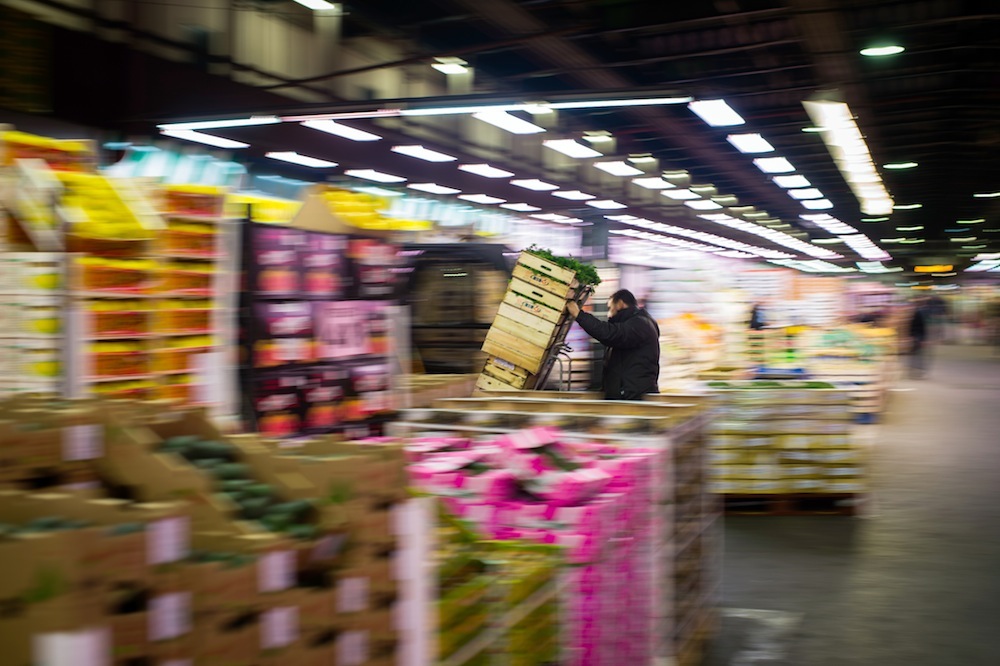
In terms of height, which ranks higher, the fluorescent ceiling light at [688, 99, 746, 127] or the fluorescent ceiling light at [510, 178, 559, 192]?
the fluorescent ceiling light at [510, 178, 559, 192]

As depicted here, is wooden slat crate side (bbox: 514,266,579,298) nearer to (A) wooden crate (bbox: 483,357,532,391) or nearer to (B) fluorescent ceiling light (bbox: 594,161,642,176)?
(A) wooden crate (bbox: 483,357,532,391)

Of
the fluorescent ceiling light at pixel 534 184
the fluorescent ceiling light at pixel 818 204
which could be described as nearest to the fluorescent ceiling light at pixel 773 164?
the fluorescent ceiling light at pixel 534 184

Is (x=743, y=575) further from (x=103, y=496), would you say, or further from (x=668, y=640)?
(x=103, y=496)

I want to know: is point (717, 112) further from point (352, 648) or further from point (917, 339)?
point (917, 339)

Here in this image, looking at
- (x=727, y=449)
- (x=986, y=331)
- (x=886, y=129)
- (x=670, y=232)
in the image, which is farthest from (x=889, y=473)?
(x=986, y=331)

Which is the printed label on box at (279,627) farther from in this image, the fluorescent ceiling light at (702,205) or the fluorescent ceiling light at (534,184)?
the fluorescent ceiling light at (702,205)

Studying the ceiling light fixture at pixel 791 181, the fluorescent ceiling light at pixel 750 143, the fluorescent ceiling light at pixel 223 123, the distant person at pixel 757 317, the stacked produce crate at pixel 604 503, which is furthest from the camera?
the distant person at pixel 757 317

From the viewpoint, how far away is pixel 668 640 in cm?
452

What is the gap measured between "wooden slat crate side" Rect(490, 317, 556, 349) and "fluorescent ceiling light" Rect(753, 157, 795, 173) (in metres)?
8.85

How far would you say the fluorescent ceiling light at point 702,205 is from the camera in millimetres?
23641

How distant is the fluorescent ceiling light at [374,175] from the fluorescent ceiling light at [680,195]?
25.2 ft

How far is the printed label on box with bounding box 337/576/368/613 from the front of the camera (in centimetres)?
210

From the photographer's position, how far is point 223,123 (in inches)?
378

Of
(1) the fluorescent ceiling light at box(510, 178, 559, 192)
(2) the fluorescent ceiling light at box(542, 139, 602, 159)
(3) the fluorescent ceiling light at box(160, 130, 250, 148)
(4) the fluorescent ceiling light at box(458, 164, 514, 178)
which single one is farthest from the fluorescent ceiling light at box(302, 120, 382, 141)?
(1) the fluorescent ceiling light at box(510, 178, 559, 192)
